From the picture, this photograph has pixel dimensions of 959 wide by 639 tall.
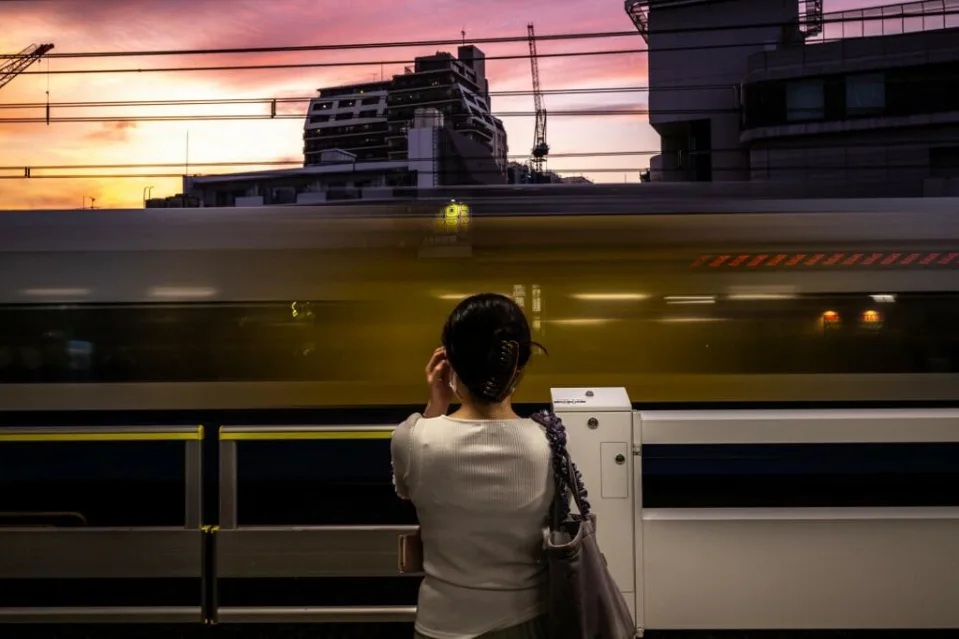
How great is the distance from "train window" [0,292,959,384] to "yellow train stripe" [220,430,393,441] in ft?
4.19

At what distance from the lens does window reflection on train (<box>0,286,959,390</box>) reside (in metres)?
5.21

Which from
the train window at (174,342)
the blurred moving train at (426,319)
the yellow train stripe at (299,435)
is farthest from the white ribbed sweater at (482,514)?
the train window at (174,342)

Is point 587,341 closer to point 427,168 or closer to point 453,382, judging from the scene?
point 453,382

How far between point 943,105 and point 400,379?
A: 26856mm

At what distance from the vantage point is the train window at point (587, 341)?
17.1 ft

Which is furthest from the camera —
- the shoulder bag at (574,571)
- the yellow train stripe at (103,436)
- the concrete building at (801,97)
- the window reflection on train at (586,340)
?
the concrete building at (801,97)

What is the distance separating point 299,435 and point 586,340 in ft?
6.73

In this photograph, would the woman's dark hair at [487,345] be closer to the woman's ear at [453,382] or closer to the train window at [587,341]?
the woman's ear at [453,382]

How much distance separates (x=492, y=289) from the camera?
5.29 metres

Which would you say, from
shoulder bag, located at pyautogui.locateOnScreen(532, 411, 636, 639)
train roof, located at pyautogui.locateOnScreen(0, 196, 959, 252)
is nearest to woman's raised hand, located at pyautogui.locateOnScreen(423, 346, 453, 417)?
shoulder bag, located at pyautogui.locateOnScreen(532, 411, 636, 639)

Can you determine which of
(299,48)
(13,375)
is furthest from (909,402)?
(299,48)

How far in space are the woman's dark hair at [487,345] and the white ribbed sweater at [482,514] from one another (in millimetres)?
86

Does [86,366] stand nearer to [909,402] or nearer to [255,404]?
[255,404]

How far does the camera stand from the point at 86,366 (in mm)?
5348
